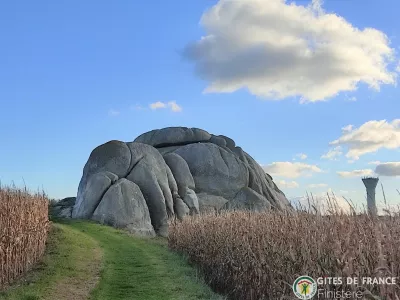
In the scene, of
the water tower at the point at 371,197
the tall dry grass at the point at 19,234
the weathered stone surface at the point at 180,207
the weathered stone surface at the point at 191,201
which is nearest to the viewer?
the water tower at the point at 371,197

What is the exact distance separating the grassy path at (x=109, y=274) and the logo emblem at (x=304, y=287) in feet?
19.1

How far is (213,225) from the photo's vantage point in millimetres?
18031

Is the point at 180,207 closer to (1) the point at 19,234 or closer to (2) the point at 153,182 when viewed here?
(2) the point at 153,182

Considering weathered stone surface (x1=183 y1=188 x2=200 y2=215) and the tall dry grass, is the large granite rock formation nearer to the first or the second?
weathered stone surface (x1=183 y1=188 x2=200 y2=215)

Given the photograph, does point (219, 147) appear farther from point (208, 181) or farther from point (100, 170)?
point (100, 170)

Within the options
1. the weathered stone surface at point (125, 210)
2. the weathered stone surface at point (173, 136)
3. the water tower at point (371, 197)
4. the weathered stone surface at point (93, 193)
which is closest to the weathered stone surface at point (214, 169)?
the weathered stone surface at point (173, 136)

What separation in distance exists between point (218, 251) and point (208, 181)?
1143 inches

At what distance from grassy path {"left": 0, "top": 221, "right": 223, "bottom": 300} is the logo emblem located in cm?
582

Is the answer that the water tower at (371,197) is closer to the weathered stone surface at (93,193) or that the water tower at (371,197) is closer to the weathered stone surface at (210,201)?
the weathered stone surface at (210,201)

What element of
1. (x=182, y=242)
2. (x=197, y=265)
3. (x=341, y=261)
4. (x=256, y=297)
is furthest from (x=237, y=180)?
(x=341, y=261)

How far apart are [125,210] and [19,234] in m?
17.2

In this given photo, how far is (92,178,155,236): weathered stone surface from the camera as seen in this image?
3350 centimetres

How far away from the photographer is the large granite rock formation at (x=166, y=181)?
114ft

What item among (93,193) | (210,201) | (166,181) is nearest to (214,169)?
(210,201)
